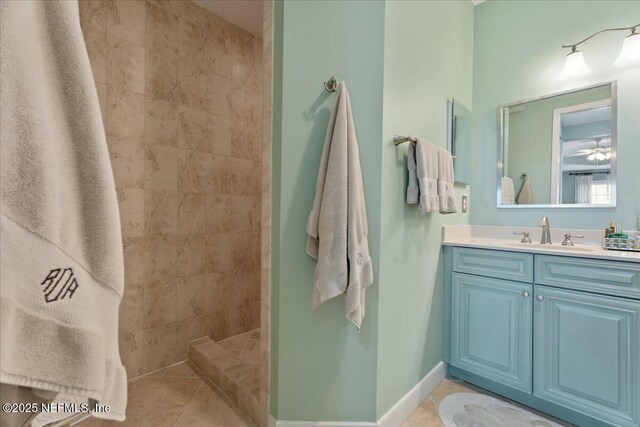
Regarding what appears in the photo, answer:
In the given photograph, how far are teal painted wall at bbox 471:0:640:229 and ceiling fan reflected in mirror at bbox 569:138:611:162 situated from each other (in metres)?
0.05

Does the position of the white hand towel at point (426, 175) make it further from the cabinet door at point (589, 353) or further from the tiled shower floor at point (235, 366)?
the tiled shower floor at point (235, 366)

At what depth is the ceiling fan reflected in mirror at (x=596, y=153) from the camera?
165 centimetres

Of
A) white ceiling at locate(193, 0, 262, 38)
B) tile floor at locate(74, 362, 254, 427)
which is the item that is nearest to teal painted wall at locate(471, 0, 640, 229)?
white ceiling at locate(193, 0, 262, 38)

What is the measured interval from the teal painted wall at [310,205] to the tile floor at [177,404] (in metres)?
0.40

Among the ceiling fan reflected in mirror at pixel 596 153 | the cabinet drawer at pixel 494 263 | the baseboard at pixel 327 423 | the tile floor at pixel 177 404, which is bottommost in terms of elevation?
the tile floor at pixel 177 404

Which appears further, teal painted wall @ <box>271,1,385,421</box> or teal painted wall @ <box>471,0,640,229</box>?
teal painted wall @ <box>471,0,640,229</box>

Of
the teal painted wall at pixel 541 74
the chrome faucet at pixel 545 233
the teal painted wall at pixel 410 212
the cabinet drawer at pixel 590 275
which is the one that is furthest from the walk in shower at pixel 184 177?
the chrome faucet at pixel 545 233

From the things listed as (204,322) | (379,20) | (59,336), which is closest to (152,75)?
(379,20)

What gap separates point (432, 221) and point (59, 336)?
5.47 ft

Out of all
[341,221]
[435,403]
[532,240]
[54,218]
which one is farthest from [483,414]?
[54,218]

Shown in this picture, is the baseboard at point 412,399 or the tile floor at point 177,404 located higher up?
the baseboard at point 412,399

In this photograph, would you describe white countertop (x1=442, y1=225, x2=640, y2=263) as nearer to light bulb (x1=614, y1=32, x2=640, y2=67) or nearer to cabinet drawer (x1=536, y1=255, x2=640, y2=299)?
cabinet drawer (x1=536, y1=255, x2=640, y2=299)

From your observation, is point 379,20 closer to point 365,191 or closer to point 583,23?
point 365,191

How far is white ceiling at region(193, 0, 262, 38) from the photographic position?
6.72 feet
